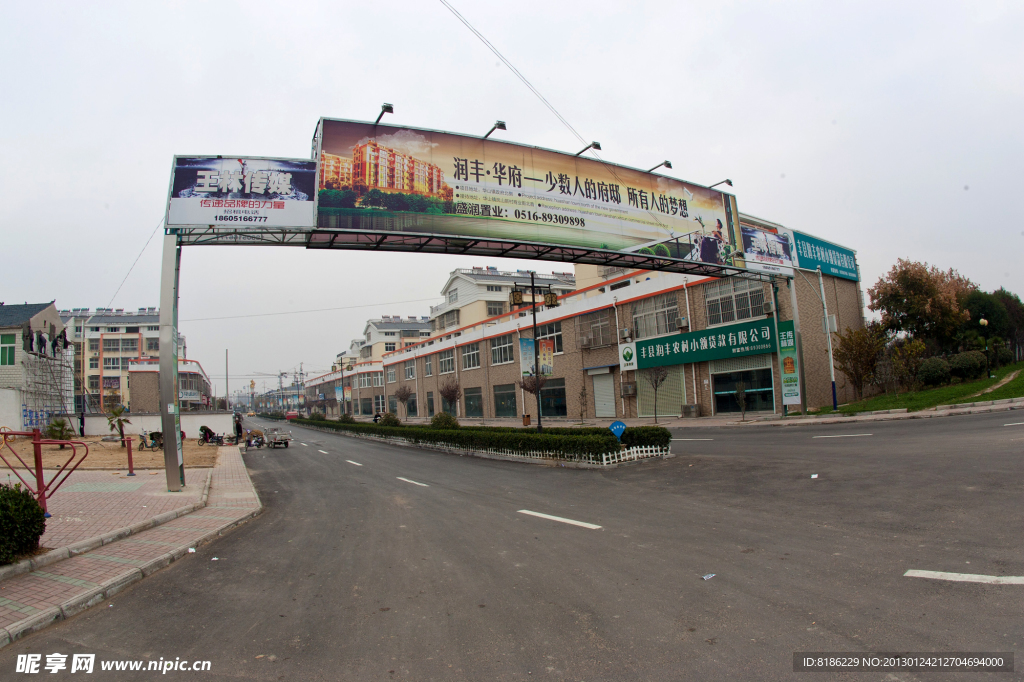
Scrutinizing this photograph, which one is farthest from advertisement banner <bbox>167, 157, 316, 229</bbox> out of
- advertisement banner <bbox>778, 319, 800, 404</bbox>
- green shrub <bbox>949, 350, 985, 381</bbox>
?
green shrub <bbox>949, 350, 985, 381</bbox>

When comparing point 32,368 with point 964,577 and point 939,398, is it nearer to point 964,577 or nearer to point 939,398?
point 964,577

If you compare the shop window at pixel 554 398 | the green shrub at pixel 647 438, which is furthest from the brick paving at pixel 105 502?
the shop window at pixel 554 398

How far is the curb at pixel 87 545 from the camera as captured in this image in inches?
231

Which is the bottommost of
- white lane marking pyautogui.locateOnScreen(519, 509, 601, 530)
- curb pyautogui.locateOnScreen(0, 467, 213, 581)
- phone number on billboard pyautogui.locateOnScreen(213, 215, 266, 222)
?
white lane marking pyautogui.locateOnScreen(519, 509, 601, 530)

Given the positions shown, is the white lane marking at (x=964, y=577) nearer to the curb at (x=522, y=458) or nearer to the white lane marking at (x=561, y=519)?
the white lane marking at (x=561, y=519)

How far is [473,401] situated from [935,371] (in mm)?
37047

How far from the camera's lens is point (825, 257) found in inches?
1194

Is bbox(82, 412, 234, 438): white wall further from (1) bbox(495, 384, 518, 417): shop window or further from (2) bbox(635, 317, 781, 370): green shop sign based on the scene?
(2) bbox(635, 317, 781, 370): green shop sign

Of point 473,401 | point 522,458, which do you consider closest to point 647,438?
point 522,458

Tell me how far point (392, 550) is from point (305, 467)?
14556 millimetres

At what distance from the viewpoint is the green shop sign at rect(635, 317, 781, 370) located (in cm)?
2691

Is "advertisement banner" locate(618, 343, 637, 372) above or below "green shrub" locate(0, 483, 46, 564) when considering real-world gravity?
above

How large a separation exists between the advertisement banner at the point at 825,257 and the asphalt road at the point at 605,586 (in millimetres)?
19046

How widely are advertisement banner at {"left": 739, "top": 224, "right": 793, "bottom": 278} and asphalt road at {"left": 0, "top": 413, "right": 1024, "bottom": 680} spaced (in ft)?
39.9
